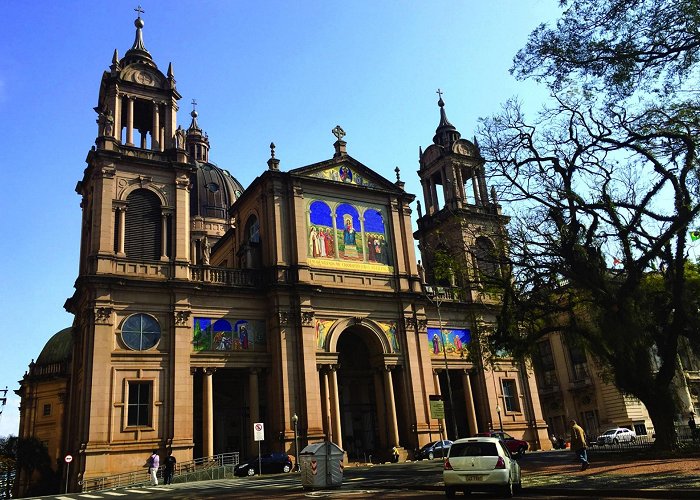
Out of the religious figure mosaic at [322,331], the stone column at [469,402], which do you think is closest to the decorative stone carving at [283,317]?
the religious figure mosaic at [322,331]

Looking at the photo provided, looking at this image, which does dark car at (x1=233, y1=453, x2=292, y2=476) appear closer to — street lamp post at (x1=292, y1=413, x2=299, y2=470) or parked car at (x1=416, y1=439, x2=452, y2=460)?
street lamp post at (x1=292, y1=413, x2=299, y2=470)

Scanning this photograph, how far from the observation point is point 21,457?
47.9 meters

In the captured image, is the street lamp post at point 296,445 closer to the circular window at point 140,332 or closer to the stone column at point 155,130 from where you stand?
the circular window at point 140,332

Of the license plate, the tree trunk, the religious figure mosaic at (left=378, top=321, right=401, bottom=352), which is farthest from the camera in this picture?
the religious figure mosaic at (left=378, top=321, right=401, bottom=352)

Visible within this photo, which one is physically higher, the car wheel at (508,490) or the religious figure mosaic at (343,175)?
the religious figure mosaic at (343,175)

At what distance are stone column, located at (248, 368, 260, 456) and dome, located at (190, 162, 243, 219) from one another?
37.6 metres

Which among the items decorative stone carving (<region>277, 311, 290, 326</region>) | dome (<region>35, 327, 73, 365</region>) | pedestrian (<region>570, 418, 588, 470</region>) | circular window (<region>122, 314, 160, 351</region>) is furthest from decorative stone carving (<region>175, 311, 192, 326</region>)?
dome (<region>35, 327, 73, 365</region>)

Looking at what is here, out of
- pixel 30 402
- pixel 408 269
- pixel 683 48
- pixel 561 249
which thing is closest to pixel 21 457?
pixel 30 402

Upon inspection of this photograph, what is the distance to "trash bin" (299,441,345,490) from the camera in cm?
2050

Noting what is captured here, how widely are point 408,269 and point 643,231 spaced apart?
22.4 meters

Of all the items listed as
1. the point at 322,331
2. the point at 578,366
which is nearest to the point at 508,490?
the point at 322,331

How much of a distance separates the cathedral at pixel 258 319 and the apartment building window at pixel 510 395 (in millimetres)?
110

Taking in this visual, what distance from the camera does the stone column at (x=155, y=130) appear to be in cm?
4138

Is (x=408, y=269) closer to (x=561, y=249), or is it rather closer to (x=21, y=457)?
(x=561, y=249)
